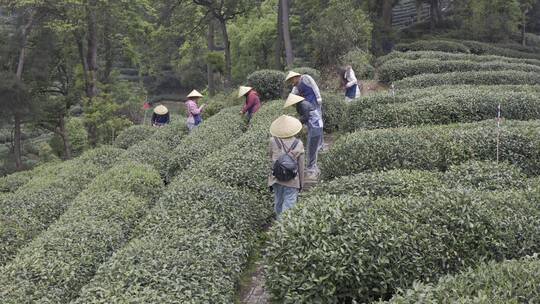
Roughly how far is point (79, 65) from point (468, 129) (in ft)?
72.3

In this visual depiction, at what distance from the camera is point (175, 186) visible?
8.84 meters

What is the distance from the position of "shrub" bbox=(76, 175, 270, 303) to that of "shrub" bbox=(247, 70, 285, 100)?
10088mm

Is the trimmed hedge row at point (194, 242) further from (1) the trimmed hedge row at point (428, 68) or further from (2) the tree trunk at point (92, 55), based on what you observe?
(2) the tree trunk at point (92, 55)

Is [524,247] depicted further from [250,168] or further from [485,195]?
[250,168]

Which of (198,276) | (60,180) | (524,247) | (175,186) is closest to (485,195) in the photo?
(524,247)

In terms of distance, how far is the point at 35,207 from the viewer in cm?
1042

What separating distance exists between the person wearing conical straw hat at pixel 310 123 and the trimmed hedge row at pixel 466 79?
8.52 m

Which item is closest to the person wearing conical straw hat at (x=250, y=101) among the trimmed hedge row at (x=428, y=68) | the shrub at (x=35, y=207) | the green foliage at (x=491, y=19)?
the shrub at (x=35, y=207)

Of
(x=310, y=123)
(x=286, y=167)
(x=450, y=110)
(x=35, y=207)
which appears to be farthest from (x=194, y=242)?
(x=450, y=110)

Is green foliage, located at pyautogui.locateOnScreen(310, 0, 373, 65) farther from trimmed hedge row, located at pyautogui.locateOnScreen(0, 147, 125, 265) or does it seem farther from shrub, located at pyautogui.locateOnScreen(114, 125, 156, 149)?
trimmed hedge row, located at pyautogui.locateOnScreen(0, 147, 125, 265)

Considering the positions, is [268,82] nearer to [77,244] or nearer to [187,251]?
[77,244]

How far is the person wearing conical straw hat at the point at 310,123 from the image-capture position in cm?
939

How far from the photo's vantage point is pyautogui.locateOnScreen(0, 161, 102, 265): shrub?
891cm

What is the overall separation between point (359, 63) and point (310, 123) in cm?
1247
